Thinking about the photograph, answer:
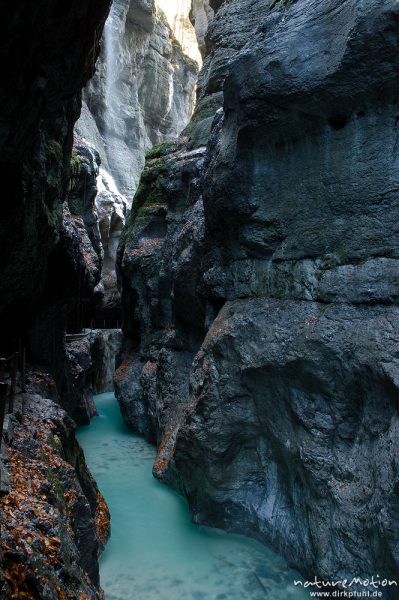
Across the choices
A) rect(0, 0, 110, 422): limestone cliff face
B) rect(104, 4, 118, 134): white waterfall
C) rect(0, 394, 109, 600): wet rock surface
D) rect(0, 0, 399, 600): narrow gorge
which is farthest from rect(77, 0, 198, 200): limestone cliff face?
rect(0, 394, 109, 600): wet rock surface

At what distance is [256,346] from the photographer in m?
8.82

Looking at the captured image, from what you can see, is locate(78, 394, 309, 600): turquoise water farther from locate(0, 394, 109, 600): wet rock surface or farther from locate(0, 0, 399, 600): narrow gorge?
locate(0, 394, 109, 600): wet rock surface

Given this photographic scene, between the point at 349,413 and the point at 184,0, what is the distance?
79862 mm

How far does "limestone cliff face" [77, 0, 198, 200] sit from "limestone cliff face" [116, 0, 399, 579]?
27526 mm

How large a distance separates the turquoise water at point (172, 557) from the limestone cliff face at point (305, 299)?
0.45 metres

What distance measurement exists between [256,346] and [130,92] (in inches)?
1607

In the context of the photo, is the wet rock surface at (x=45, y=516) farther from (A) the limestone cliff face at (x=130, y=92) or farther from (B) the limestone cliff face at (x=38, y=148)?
(A) the limestone cliff face at (x=130, y=92)

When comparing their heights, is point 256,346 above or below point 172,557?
above

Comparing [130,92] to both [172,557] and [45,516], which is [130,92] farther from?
[45,516]

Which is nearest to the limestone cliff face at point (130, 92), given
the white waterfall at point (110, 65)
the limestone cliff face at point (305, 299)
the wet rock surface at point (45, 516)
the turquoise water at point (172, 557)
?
the white waterfall at point (110, 65)

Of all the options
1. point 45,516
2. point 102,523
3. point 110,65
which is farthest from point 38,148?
point 110,65

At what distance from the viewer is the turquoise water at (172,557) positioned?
7.63m

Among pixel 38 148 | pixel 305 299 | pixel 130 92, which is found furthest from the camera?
pixel 130 92

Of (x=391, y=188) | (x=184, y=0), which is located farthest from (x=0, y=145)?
(x=184, y=0)
